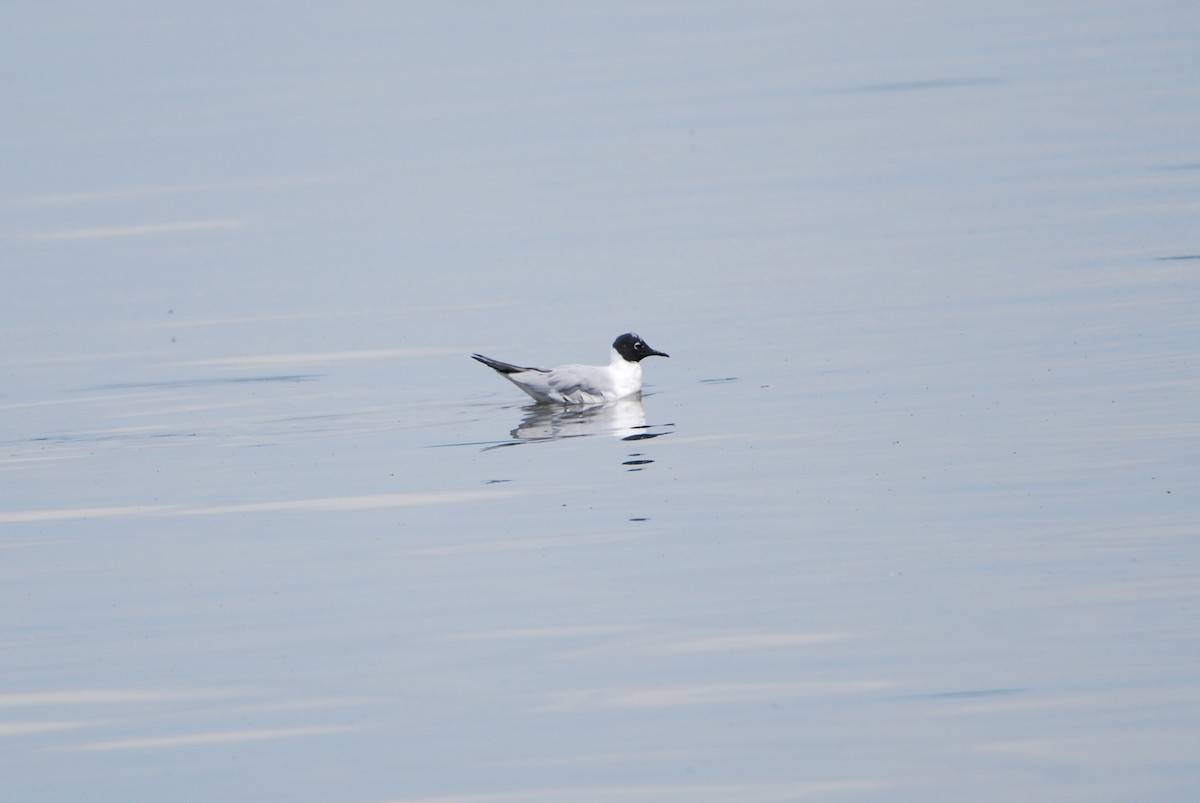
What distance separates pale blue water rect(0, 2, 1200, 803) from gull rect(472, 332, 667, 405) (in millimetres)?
269

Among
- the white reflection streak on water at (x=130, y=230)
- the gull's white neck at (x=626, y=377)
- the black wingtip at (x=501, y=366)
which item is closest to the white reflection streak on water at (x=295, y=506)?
the black wingtip at (x=501, y=366)

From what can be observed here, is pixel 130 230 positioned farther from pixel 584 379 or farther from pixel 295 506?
pixel 295 506

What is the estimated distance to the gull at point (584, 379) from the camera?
17.6 metres

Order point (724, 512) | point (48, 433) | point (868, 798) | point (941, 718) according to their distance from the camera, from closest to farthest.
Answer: point (868, 798) < point (941, 718) < point (724, 512) < point (48, 433)

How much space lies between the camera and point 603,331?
2031 cm

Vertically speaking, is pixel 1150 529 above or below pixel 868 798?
above

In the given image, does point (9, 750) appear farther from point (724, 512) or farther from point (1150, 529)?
point (1150, 529)

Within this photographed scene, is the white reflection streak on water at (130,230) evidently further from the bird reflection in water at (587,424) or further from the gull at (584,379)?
the bird reflection in water at (587,424)

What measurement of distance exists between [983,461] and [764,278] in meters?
8.86

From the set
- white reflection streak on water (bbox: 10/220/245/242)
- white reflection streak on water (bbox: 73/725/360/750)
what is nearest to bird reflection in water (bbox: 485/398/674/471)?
white reflection streak on water (bbox: 73/725/360/750)

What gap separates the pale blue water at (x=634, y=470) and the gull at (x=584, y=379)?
0.27 meters

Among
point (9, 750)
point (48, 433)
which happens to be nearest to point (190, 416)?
point (48, 433)

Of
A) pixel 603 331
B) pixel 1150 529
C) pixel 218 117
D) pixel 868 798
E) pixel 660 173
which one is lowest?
pixel 868 798

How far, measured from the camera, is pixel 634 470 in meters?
14.2
